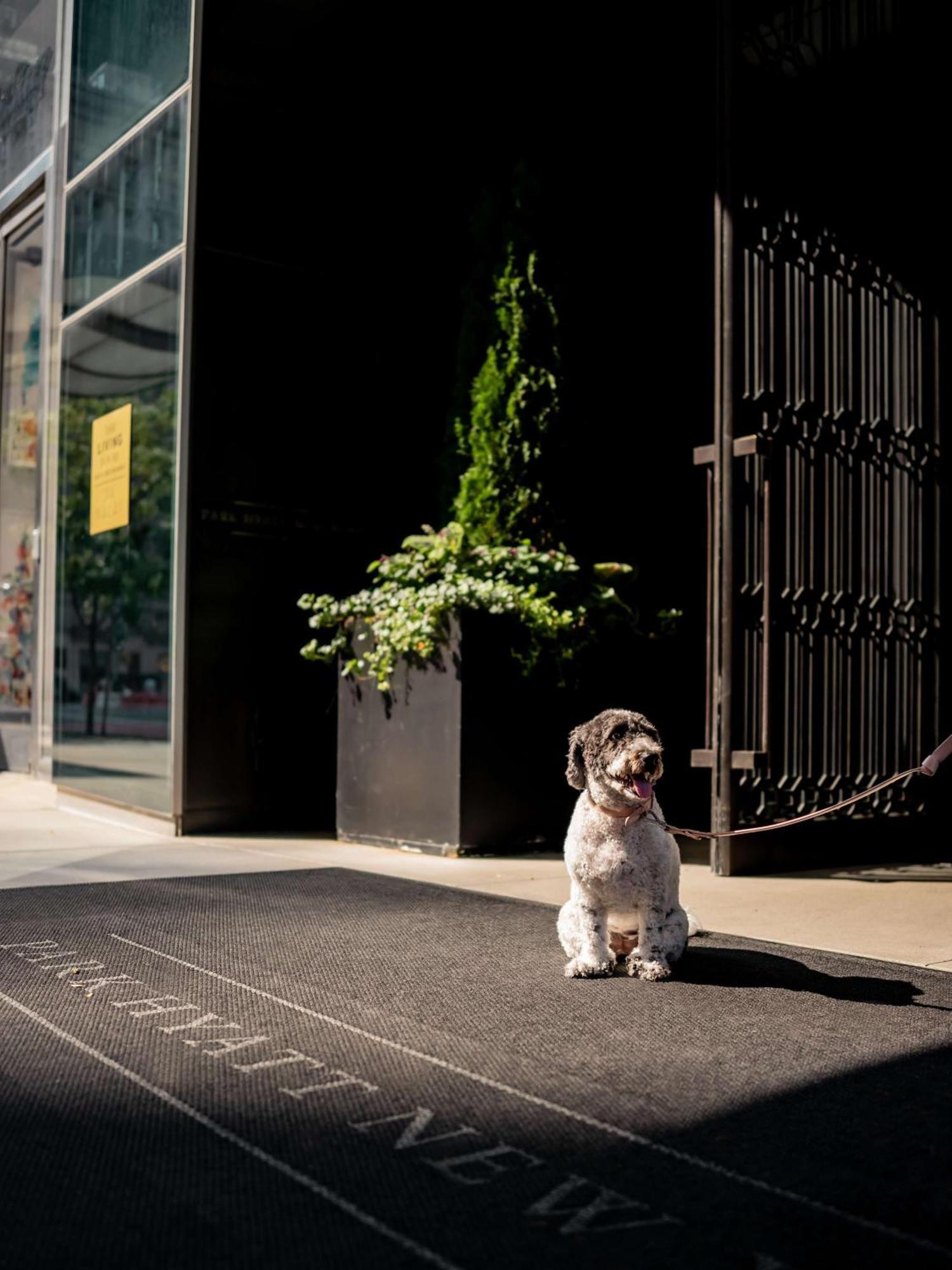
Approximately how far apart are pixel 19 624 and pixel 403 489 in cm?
560

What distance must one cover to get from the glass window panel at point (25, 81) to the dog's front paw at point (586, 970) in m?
10.9

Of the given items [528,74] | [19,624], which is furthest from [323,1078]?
[19,624]

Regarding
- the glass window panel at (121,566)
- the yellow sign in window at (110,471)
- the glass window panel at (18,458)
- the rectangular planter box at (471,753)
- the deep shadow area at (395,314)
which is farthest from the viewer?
the glass window panel at (18,458)

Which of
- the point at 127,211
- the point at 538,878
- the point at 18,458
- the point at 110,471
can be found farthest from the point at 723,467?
the point at 18,458

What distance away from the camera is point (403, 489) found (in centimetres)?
891

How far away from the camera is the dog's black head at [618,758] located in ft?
12.3

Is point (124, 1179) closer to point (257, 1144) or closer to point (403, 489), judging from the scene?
point (257, 1144)

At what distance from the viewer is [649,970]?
389 cm

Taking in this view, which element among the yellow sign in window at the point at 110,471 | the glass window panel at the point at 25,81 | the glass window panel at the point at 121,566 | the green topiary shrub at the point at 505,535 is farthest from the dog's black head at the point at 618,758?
the glass window panel at the point at 25,81

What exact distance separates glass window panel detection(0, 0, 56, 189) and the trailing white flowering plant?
7197 mm

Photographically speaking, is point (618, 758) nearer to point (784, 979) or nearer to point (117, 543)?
point (784, 979)

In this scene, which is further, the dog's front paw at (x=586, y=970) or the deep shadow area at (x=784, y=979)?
the dog's front paw at (x=586, y=970)

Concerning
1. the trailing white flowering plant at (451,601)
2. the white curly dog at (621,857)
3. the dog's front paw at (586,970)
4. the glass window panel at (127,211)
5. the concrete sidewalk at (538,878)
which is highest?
the glass window panel at (127,211)

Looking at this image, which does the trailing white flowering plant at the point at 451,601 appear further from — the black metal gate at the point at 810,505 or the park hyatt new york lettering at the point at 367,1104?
the park hyatt new york lettering at the point at 367,1104
